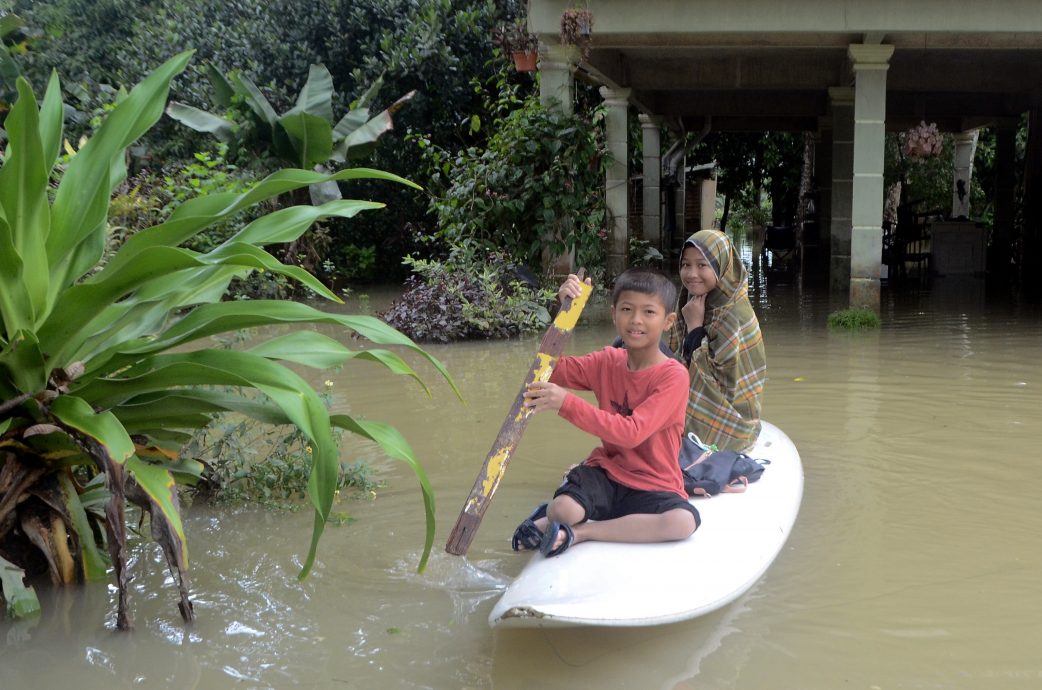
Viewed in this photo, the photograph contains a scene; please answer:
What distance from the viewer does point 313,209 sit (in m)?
3.77

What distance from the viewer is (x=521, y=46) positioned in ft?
37.5

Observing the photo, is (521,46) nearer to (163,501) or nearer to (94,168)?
(94,168)

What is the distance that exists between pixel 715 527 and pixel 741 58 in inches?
411

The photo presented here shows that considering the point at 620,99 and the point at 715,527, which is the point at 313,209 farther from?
the point at 620,99

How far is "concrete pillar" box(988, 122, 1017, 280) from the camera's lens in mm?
17609

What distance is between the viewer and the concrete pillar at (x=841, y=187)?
13164 mm

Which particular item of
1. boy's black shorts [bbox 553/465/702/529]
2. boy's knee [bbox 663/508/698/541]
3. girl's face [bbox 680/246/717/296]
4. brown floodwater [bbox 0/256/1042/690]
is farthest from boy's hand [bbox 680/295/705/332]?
boy's knee [bbox 663/508/698/541]

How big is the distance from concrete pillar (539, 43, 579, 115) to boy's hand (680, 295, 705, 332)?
6123mm

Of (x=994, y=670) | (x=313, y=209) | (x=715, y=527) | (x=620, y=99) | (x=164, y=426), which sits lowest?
(x=994, y=670)

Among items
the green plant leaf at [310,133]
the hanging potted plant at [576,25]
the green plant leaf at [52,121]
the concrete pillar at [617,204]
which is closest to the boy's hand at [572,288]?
the green plant leaf at [52,121]

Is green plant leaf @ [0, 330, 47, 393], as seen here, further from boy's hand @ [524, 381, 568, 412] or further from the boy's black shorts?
the boy's black shorts

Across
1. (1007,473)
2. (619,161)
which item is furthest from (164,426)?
(619,161)

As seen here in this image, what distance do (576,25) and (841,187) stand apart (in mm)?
6009

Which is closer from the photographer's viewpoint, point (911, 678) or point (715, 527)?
point (911, 678)
